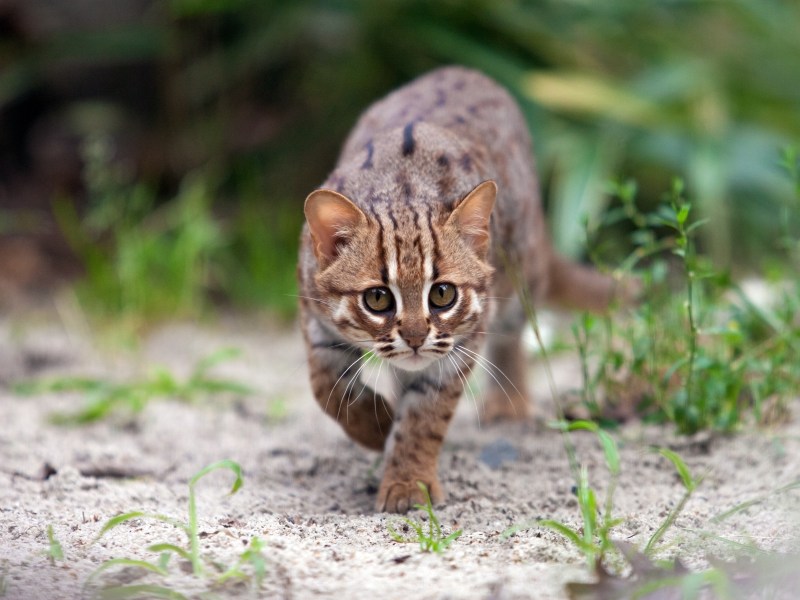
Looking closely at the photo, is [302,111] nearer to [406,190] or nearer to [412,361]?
[406,190]

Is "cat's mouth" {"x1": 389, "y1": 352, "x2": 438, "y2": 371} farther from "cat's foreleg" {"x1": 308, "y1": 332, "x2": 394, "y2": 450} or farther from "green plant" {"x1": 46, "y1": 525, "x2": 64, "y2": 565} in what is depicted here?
"green plant" {"x1": 46, "y1": 525, "x2": 64, "y2": 565}

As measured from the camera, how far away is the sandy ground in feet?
9.48

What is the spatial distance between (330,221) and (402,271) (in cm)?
34

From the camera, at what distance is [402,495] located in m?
3.83

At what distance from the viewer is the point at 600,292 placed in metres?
5.64

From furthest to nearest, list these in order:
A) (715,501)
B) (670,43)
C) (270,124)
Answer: (270,124)
(670,43)
(715,501)

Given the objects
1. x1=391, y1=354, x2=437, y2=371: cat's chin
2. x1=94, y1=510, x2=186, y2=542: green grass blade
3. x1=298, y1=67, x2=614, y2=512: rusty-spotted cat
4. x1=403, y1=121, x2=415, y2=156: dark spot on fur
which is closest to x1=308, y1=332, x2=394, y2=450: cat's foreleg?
x1=298, y1=67, x2=614, y2=512: rusty-spotted cat

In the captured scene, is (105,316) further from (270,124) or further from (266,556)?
(266,556)

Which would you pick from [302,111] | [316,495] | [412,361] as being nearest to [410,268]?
[412,361]

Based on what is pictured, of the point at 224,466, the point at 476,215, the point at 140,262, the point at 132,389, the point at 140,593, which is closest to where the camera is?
the point at 140,593

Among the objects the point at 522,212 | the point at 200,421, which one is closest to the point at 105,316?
the point at 200,421

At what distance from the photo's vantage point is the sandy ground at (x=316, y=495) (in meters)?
2.89

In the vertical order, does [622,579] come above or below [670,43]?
below

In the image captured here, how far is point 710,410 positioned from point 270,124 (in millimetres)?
5601
